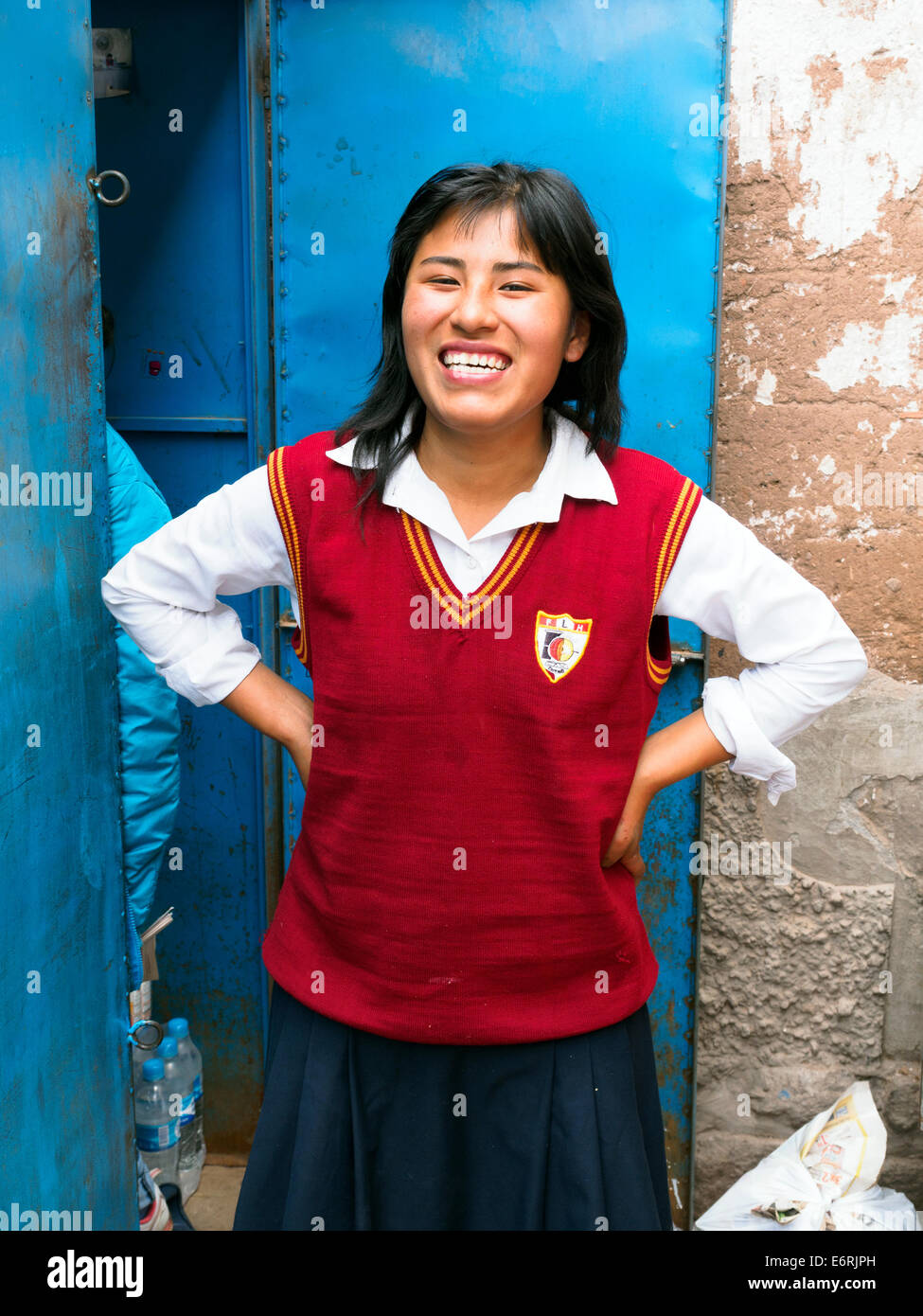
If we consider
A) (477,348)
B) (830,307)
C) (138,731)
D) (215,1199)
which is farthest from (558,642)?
(215,1199)

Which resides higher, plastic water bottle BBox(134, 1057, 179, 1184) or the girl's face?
the girl's face

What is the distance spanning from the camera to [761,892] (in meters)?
2.50

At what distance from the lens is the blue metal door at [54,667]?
1.56m

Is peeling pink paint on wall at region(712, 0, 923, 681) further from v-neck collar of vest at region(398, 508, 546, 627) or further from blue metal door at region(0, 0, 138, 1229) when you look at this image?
blue metal door at region(0, 0, 138, 1229)

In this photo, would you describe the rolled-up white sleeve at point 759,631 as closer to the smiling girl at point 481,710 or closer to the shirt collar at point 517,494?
the smiling girl at point 481,710

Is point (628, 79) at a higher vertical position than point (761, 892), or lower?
higher

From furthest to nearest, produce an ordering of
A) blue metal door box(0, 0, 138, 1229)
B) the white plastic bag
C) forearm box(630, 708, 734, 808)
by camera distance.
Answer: the white plastic bag → forearm box(630, 708, 734, 808) → blue metal door box(0, 0, 138, 1229)

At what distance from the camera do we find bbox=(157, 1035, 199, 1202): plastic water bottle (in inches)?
104

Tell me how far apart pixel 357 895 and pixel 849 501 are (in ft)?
4.43

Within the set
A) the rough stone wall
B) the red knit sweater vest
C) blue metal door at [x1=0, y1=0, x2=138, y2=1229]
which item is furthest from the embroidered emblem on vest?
the rough stone wall

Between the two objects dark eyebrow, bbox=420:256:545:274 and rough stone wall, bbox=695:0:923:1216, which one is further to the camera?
rough stone wall, bbox=695:0:923:1216

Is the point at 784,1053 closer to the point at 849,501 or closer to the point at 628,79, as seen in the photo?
the point at 849,501

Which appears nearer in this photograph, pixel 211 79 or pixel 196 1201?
pixel 211 79
